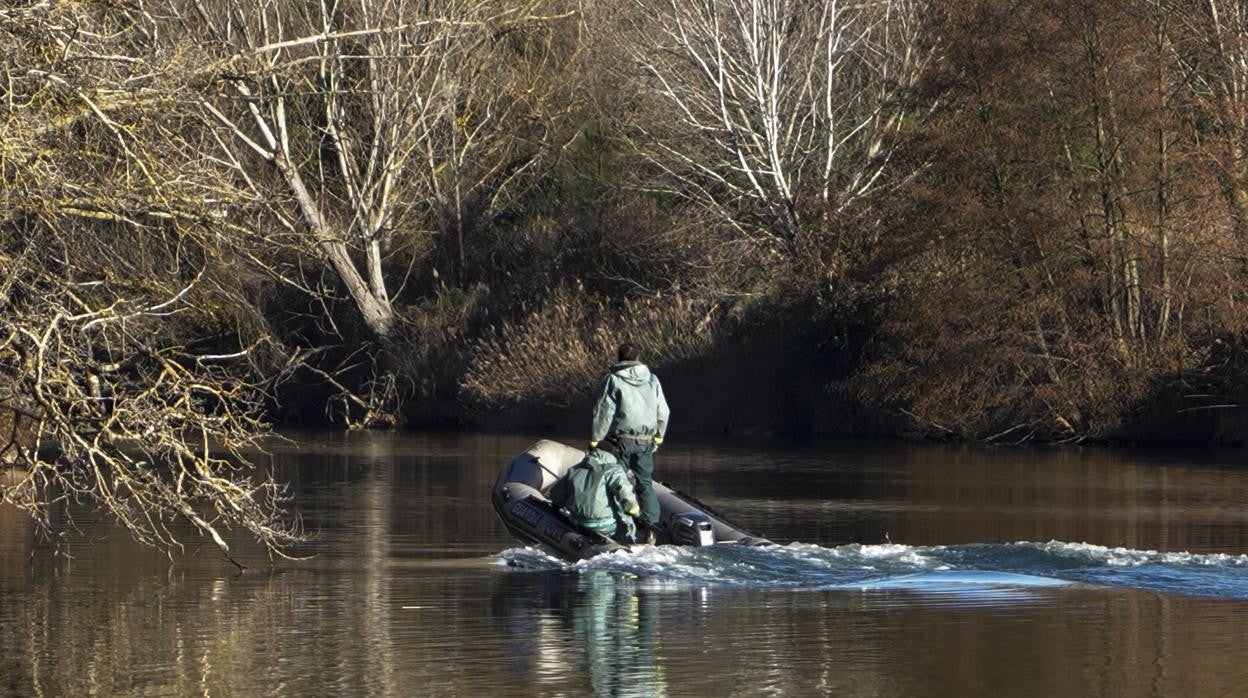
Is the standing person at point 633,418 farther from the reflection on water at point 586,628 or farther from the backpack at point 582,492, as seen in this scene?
the reflection on water at point 586,628

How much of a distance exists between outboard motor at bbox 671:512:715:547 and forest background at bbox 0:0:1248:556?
6.54m

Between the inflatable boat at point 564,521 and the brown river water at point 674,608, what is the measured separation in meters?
0.19

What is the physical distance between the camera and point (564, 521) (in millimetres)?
16922

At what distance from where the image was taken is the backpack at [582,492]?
16.7 m

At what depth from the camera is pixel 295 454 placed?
31.7 m

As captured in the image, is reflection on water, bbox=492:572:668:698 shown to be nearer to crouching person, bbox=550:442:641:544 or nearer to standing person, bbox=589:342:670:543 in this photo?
crouching person, bbox=550:442:641:544

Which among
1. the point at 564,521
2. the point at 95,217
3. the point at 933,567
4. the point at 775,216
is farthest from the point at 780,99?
the point at 95,217

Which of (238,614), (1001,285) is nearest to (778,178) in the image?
(1001,285)

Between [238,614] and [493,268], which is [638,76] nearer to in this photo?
[493,268]

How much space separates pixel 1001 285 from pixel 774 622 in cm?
2228

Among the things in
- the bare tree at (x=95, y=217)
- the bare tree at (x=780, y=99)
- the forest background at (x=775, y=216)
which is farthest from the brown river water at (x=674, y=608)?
the bare tree at (x=780, y=99)

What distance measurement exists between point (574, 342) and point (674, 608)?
25.7 meters

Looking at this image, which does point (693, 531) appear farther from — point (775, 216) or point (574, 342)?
point (574, 342)

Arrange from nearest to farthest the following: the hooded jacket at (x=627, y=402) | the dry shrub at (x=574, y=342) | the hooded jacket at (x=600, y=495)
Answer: the hooded jacket at (x=600, y=495)
the hooded jacket at (x=627, y=402)
the dry shrub at (x=574, y=342)
